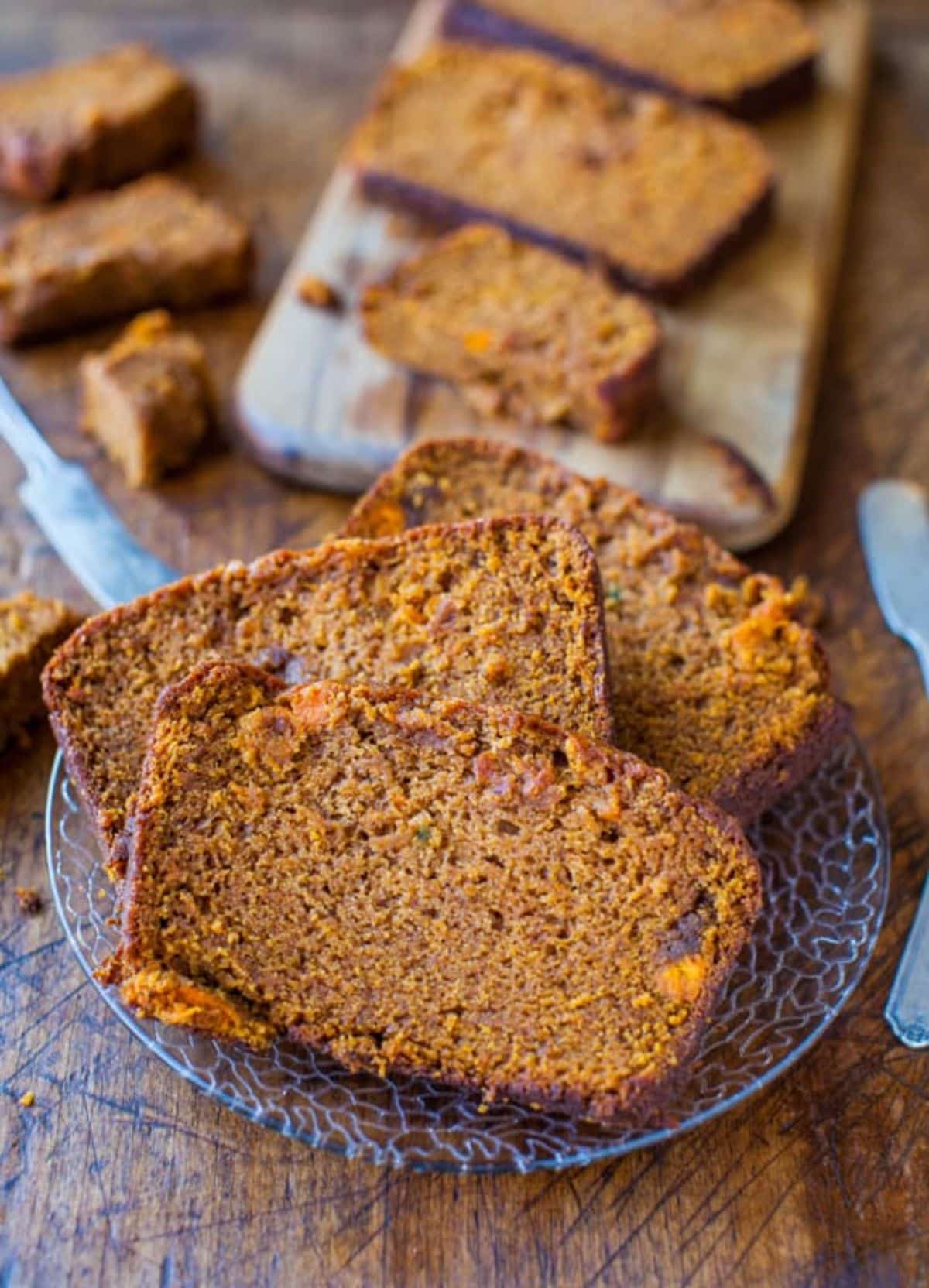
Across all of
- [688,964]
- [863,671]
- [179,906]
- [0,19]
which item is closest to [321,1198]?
[179,906]

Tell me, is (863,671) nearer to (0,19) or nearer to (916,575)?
(916,575)

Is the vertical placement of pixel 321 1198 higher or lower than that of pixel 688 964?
lower

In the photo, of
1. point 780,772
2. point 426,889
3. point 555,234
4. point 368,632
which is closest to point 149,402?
point 368,632

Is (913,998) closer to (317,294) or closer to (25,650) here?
(25,650)

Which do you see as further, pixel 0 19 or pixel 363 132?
pixel 0 19

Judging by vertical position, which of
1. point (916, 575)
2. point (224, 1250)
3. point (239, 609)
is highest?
point (239, 609)

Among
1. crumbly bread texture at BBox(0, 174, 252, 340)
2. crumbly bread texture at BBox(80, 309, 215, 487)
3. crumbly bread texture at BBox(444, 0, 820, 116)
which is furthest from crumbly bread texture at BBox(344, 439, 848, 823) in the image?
crumbly bread texture at BBox(444, 0, 820, 116)

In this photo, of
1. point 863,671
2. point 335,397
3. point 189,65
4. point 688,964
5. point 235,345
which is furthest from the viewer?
point 189,65

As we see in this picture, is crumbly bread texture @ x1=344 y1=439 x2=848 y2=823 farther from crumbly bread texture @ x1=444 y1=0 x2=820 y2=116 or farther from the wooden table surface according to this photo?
crumbly bread texture @ x1=444 y1=0 x2=820 y2=116
